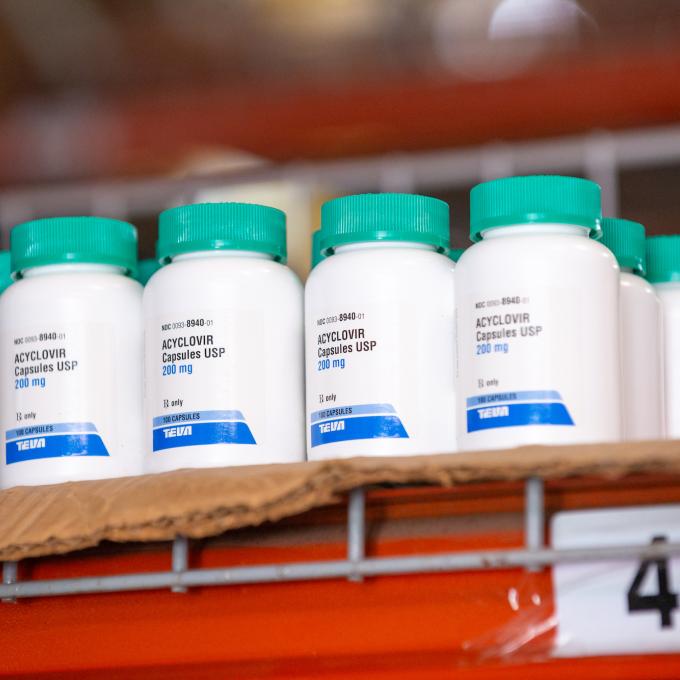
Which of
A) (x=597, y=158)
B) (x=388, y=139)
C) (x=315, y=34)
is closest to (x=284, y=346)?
(x=597, y=158)

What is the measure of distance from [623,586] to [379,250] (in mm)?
269

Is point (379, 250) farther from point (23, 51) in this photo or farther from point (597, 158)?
point (23, 51)

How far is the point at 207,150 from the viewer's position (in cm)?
252

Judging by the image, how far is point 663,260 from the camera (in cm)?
97

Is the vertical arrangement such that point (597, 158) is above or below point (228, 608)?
above

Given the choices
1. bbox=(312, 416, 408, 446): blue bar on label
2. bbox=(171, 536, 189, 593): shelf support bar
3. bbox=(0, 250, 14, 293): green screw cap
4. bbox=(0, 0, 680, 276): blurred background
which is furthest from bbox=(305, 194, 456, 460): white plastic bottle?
bbox=(0, 0, 680, 276): blurred background

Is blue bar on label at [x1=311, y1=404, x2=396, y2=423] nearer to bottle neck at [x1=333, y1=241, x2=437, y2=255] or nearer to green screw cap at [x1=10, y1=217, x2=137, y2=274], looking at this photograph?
bottle neck at [x1=333, y1=241, x2=437, y2=255]

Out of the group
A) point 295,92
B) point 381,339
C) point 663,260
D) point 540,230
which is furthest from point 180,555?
point 295,92

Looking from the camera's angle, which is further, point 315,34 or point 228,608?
point 315,34

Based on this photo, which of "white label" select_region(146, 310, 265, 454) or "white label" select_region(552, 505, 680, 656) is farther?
"white label" select_region(146, 310, 265, 454)

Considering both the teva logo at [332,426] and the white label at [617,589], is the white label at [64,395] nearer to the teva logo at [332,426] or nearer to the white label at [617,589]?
the teva logo at [332,426]

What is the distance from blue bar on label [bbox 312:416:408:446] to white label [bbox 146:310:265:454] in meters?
0.05

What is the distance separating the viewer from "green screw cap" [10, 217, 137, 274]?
946mm

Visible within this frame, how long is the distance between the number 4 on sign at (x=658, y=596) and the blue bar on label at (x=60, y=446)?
14.5 inches
